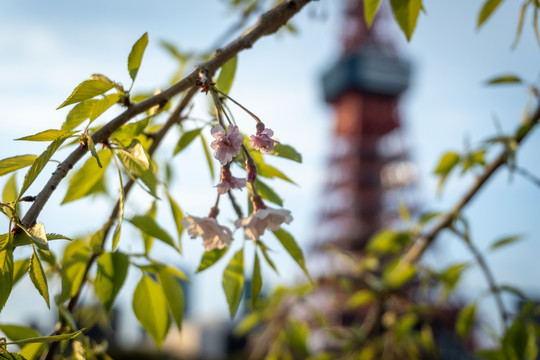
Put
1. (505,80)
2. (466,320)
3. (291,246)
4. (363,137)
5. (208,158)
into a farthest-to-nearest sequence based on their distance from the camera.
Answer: (363,137) → (466,320) → (505,80) → (208,158) → (291,246)

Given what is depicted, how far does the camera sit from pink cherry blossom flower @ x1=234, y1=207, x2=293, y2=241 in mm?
370

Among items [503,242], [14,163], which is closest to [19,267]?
[14,163]

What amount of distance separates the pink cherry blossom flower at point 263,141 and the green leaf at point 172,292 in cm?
20

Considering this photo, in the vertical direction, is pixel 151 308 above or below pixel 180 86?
below

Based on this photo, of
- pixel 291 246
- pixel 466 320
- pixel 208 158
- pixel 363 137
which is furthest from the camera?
pixel 363 137

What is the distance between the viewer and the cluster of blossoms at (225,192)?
0.34 meters

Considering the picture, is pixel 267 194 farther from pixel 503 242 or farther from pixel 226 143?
pixel 503 242

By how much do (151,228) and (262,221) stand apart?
0.12m

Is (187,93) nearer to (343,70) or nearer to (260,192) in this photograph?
(260,192)

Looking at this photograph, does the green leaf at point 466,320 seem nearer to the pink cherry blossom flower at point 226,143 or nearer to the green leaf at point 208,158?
the green leaf at point 208,158

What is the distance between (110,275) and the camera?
1.44 ft

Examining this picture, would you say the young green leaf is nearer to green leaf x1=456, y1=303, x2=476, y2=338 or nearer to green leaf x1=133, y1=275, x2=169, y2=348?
green leaf x1=133, y1=275, x2=169, y2=348

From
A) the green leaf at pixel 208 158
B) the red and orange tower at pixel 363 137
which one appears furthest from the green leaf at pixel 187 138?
the red and orange tower at pixel 363 137

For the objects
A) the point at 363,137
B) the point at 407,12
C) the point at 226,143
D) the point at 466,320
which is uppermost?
the point at 363,137
